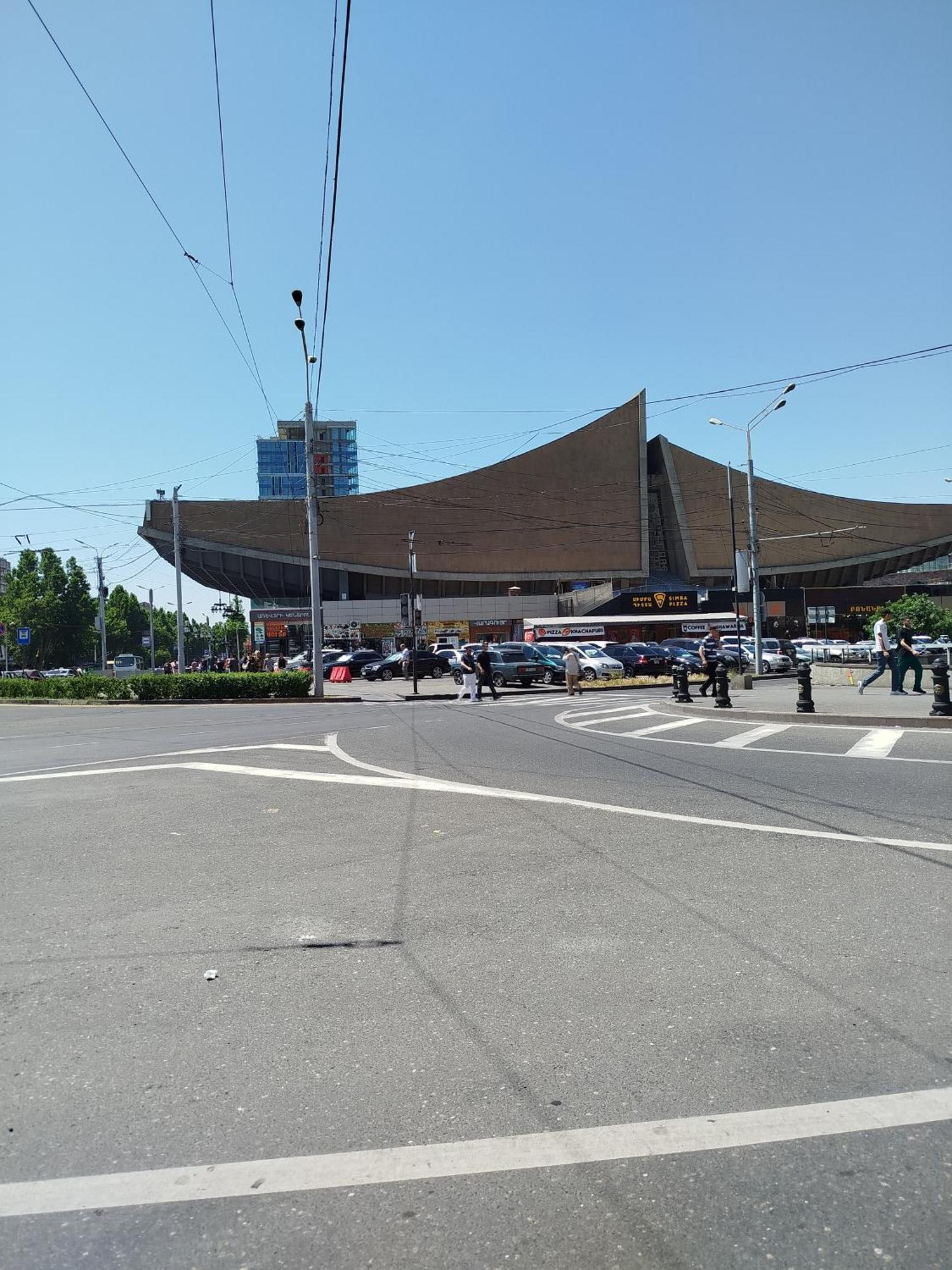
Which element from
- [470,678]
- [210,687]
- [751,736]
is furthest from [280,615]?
[751,736]

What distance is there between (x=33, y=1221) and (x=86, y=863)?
4429mm

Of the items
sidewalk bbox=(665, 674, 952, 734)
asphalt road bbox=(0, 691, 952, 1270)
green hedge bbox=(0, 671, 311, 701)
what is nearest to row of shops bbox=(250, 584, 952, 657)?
green hedge bbox=(0, 671, 311, 701)

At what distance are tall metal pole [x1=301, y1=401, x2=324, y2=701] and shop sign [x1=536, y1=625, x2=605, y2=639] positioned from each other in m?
28.2

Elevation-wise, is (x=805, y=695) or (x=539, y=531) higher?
(x=539, y=531)

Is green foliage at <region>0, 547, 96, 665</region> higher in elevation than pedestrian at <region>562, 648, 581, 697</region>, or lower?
higher

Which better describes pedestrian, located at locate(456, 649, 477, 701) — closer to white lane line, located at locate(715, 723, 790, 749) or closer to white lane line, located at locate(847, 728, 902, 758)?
white lane line, located at locate(715, 723, 790, 749)

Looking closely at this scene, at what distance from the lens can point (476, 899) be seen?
557cm

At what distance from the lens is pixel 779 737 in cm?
1388

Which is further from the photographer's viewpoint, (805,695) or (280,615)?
(280,615)

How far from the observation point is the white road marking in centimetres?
266

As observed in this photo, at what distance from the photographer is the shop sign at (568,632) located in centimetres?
5889

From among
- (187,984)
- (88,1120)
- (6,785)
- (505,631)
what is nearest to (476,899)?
(187,984)

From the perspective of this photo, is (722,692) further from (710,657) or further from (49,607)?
(49,607)

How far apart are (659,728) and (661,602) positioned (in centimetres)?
5719
